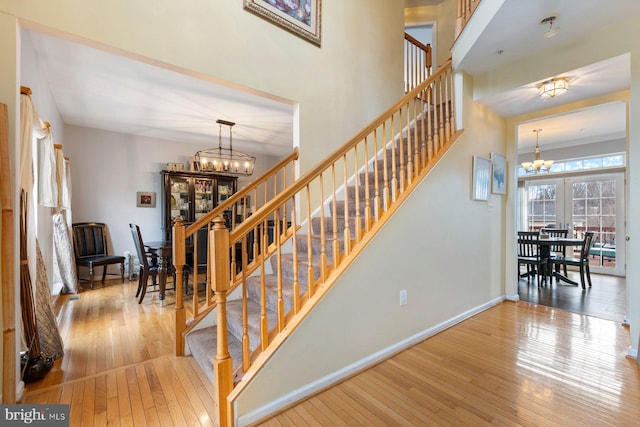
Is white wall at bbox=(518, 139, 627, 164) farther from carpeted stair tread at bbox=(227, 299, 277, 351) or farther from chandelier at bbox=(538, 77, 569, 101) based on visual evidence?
carpeted stair tread at bbox=(227, 299, 277, 351)

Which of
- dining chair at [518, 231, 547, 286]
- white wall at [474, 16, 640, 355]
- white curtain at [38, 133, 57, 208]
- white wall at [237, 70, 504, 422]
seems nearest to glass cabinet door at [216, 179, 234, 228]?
white curtain at [38, 133, 57, 208]

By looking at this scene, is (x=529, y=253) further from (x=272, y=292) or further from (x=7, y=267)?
(x=7, y=267)

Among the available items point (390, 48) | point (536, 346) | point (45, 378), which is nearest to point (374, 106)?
point (390, 48)

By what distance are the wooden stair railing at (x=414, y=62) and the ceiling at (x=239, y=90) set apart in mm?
1064

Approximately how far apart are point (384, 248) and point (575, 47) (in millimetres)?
2673

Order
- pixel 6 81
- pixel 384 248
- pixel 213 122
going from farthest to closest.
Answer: pixel 213 122 → pixel 384 248 → pixel 6 81

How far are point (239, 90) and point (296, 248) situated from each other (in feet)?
6.81

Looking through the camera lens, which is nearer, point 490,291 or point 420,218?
point 420,218

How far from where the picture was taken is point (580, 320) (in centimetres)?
302

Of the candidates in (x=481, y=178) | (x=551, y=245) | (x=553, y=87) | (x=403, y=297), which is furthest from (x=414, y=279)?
(x=551, y=245)

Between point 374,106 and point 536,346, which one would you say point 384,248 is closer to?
point 536,346

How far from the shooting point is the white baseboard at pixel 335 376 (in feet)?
5.11

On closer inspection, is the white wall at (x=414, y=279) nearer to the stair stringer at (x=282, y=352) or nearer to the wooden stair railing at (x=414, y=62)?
the stair stringer at (x=282, y=352)

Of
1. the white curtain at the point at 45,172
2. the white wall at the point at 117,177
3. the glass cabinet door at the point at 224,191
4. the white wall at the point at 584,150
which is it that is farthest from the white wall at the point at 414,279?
the white wall at the point at 117,177
